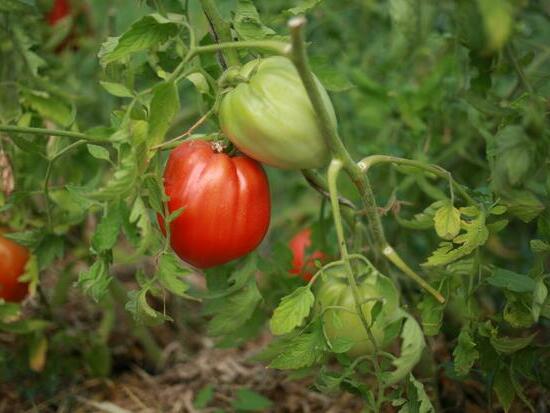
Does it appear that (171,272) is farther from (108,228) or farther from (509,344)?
(509,344)

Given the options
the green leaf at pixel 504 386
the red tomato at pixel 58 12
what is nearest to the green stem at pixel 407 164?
the green leaf at pixel 504 386

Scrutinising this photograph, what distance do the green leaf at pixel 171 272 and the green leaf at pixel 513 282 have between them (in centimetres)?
39

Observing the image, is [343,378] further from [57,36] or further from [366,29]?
[366,29]

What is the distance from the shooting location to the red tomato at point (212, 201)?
975 millimetres

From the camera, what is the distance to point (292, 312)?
922mm

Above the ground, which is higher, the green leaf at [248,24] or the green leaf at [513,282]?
the green leaf at [248,24]

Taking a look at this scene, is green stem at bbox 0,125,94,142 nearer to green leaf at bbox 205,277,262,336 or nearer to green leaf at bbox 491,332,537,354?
green leaf at bbox 205,277,262,336

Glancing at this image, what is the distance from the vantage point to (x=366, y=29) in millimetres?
2043

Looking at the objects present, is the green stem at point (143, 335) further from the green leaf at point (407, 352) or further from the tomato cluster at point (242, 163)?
the green leaf at point (407, 352)

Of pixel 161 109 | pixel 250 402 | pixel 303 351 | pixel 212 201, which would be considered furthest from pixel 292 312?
pixel 250 402

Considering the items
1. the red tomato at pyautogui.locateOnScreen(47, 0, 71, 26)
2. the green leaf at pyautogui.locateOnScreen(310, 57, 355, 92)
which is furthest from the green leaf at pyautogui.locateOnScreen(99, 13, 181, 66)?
the red tomato at pyautogui.locateOnScreen(47, 0, 71, 26)

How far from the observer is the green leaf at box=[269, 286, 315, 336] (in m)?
0.91

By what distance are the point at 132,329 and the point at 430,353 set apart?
63 cm

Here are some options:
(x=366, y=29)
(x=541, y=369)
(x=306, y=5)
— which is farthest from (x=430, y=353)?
(x=366, y=29)
